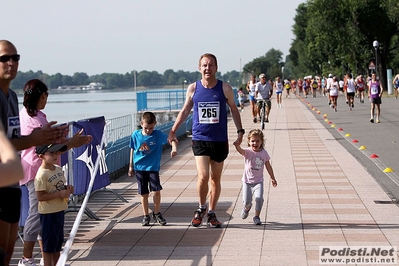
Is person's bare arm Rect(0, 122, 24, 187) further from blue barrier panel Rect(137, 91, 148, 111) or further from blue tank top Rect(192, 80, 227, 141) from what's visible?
blue barrier panel Rect(137, 91, 148, 111)

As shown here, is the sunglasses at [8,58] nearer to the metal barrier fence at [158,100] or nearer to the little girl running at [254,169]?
the little girl running at [254,169]

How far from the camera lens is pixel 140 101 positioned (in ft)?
104

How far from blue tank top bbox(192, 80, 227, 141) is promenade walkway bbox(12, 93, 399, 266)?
1.01 m

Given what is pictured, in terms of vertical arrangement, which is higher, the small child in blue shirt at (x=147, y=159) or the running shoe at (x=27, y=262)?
the small child in blue shirt at (x=147, y=159)

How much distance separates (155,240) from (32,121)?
75.6 inches

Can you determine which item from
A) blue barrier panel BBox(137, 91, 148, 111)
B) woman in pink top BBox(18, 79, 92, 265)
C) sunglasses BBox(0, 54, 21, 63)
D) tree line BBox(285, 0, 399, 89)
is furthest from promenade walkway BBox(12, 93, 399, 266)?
tree line BBox(285, 0, 399, 89)

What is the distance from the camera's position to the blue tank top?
8.20m

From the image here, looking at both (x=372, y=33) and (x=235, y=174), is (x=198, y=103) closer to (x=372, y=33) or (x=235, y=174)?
(x=235, y=174)

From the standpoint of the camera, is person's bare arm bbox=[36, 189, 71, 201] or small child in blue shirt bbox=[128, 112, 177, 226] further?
small child in blue shirt bbox=[128, 112, 177, 226]

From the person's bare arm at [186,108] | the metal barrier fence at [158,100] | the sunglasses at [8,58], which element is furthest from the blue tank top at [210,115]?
the metal barrier fence at [158,100]

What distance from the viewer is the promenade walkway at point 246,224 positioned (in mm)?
6812

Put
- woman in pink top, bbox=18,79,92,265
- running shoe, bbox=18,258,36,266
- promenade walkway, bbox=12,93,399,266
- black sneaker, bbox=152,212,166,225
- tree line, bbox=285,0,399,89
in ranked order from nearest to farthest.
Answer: woman in pink top, bbox=18,79,92,265
running shoe, bbox=18,258,36,266
promenade walkway, bbox=12,93,399,266
black sneaker, bbox=152,212,166,225
tree line, bbox=285,0,399,89

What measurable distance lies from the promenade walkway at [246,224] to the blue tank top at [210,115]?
101cm

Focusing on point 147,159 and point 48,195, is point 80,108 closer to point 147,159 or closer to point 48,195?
point 147,159
